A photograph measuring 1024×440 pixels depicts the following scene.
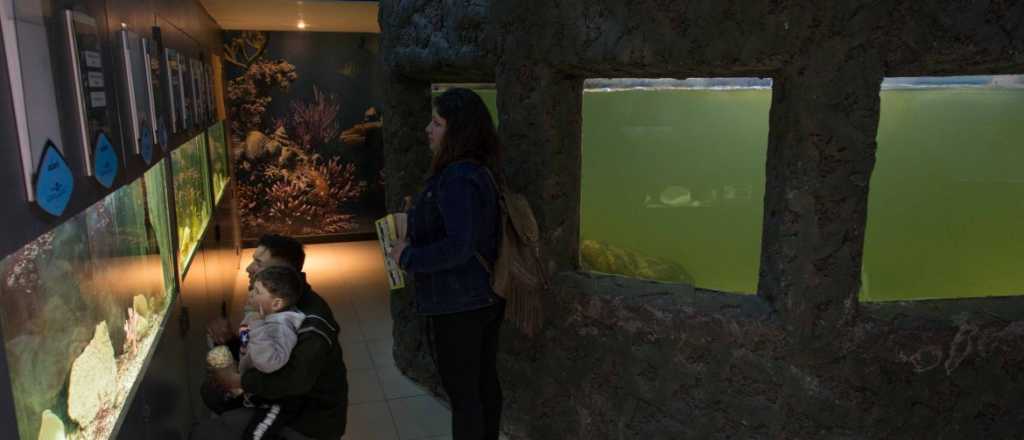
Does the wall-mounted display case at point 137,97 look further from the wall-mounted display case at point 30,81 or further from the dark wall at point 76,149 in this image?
the wall-mounted display case at point 30,81

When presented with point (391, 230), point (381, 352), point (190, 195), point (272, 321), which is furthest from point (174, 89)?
point (381, 352)

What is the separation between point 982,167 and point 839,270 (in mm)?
15121

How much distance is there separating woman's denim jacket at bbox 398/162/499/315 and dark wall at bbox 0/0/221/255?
111 centimetres

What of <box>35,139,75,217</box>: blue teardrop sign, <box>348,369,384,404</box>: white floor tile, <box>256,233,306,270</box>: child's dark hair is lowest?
<box>348,369,384,404</box>: white floor tile

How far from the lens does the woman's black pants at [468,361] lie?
8.95ft

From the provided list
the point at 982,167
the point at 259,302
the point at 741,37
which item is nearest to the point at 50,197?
the point at 259,302

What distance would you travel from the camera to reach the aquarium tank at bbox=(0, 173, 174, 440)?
3.97 feet

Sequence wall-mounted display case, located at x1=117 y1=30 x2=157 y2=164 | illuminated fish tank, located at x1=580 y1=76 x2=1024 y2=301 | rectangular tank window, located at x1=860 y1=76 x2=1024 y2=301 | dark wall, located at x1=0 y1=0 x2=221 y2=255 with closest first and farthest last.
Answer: dark wall, located at x1=0 y1=0 x2=221 y2=255, wall-mounted display case, located at x1=117 y1=30 x2=157 y2=164, illuminated fish tank, located at x1=580 y1=76 x2=1024 y2=301, rectangular tank window, located at x1=860 y1=76 x2=1024 y2=301

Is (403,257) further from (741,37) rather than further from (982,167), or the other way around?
(982,167)

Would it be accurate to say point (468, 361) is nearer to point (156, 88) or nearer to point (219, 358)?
point (219, 358)

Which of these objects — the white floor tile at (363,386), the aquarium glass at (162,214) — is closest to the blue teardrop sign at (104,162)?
the aquarium glass at (162,214)

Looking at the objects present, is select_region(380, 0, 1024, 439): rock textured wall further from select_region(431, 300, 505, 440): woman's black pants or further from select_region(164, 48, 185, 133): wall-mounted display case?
select_region(164, 48, 185, 133): wall-mounted display case

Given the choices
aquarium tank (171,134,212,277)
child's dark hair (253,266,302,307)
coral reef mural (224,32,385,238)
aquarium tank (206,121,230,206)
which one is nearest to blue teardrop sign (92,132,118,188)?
child's dark hair (253,266,302,307)

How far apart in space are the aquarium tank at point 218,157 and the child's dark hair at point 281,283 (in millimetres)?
3331
